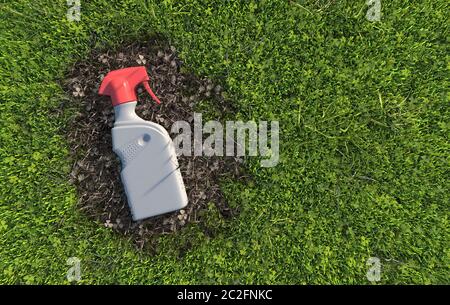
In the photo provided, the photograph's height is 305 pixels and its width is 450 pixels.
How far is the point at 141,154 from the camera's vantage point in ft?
7.55

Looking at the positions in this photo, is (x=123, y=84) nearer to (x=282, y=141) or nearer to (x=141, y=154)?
(x=141, y=154)

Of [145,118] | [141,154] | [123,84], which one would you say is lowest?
[141,154]

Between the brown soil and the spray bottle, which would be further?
the brown soil

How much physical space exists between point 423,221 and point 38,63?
3.42 metres

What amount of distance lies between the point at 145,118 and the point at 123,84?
12.4 inches

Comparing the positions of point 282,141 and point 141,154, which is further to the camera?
point 282,141

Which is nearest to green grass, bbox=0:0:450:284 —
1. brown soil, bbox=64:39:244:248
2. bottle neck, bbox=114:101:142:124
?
brown soil, bbox=64:39:244:248

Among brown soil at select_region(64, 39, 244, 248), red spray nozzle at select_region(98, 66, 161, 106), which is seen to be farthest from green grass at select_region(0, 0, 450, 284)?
red spray nozzle at select_region(98, 66, 161, 106)

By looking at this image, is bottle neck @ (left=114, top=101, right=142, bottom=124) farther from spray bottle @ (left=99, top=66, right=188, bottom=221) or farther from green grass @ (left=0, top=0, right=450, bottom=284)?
green grass @ (left=0, top=0, right=450, bottom=284)

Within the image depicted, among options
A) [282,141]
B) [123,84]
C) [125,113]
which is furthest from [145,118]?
[282,141]

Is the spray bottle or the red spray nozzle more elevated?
the red spray nozzle

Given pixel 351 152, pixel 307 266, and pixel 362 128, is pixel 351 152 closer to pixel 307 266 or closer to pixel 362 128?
pixel 362 128

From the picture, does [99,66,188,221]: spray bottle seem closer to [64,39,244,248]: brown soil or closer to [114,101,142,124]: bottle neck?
[114,101,142,124]: bottle neck

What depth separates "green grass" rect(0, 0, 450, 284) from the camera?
246 cm
